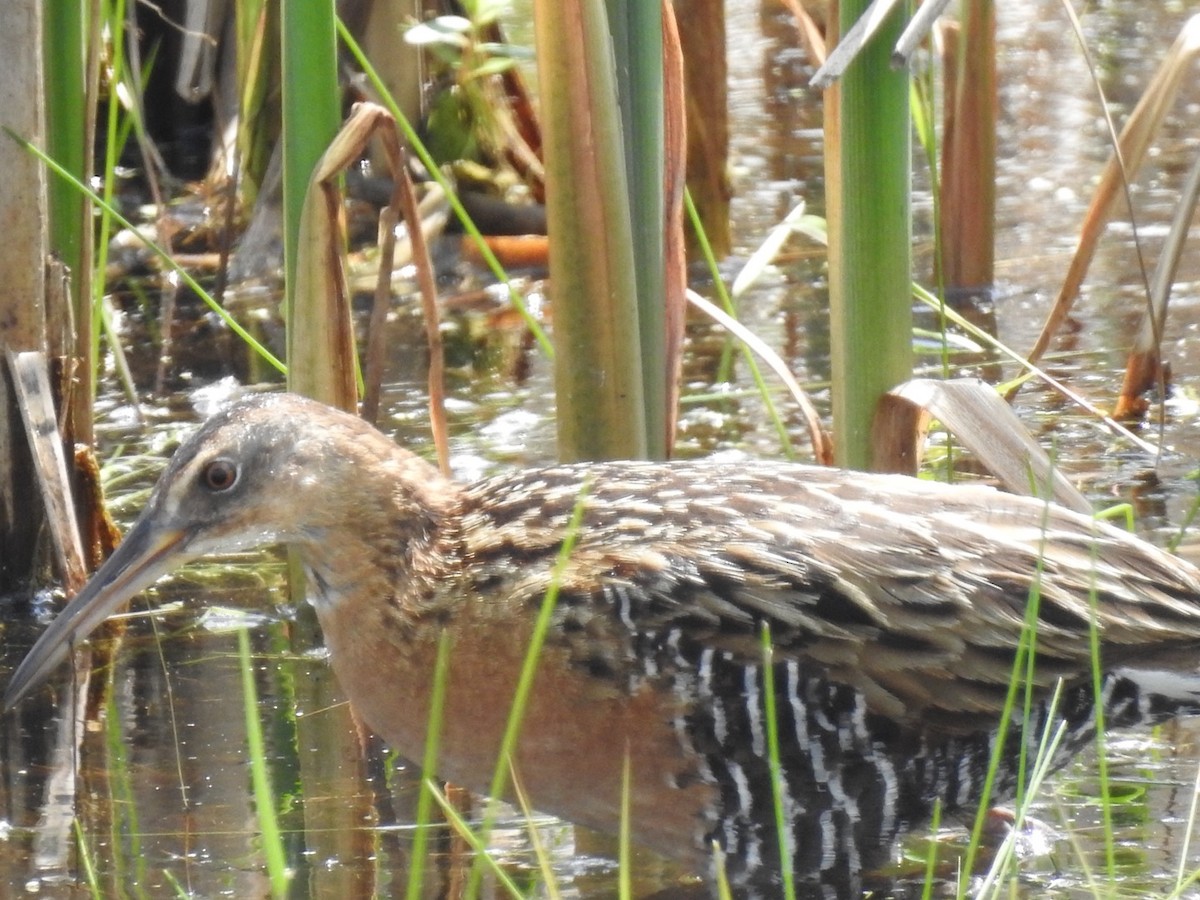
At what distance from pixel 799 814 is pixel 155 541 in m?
1.06

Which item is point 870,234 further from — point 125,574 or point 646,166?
point 125,574

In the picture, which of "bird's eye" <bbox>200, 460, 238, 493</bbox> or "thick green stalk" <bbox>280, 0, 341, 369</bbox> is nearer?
"bird's eye" <bbox>200, 460, 238, 493</bbox>

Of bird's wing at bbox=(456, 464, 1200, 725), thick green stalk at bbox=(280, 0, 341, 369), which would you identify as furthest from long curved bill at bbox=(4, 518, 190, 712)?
thick green stalk at bbox=(280, 0, 341, 369)

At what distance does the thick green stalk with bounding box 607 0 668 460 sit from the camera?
3.41 metres

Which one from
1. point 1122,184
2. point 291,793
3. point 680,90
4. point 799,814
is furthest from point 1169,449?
point 291,793

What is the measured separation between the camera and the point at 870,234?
10.9 ft

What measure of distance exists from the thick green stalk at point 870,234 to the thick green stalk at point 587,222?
0.37 meters

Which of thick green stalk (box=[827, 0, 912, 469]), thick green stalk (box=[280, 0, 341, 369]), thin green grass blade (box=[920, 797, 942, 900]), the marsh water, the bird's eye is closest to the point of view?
thin green grass blade (box=[920, 797, 942, 900])

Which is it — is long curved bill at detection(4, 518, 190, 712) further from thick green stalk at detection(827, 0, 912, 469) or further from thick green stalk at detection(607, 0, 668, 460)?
thick green stalk at detection(827, 0, 912, 469)

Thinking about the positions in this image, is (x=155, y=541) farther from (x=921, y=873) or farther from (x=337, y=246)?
(x=921, y=873)

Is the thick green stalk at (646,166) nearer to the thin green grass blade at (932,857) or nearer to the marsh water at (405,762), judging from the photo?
the marsh water at (405,762)

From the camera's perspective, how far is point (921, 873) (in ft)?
10.3

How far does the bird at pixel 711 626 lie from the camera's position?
2.85 m

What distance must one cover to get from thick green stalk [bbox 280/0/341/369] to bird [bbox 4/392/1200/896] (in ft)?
2.05
